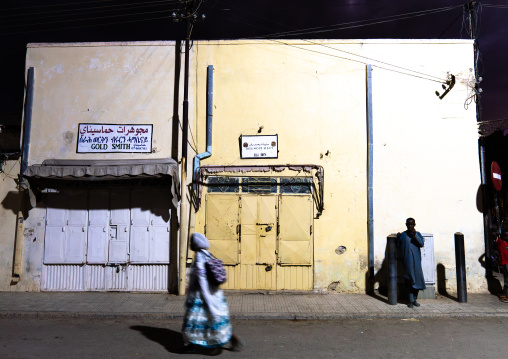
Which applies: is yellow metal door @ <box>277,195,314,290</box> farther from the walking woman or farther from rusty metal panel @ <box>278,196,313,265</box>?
the walking woman

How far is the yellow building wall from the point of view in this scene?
9.71 m

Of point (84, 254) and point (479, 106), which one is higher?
point (479, 106)

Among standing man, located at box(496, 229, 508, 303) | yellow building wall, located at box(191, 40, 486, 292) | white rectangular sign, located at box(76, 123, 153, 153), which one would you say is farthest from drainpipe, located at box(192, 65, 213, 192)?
standing man, located at box(496, 229, 508, 303)

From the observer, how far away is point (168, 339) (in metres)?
6.18

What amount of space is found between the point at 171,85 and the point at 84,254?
478cm

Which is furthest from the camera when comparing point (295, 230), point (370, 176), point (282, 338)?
point (370, 176)

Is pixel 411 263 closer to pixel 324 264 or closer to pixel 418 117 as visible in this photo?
pixel 324 264

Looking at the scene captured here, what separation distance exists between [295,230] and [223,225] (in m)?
1.78

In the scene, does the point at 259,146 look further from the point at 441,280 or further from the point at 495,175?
the point at 495,175

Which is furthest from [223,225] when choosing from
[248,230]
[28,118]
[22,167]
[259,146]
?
[28,118]

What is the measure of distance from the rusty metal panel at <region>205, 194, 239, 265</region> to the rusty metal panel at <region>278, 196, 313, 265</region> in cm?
112

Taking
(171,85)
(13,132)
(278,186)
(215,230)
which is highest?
(171,85)

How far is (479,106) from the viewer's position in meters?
10.0

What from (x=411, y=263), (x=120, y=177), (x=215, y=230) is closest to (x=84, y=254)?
(x=120, y=177)
